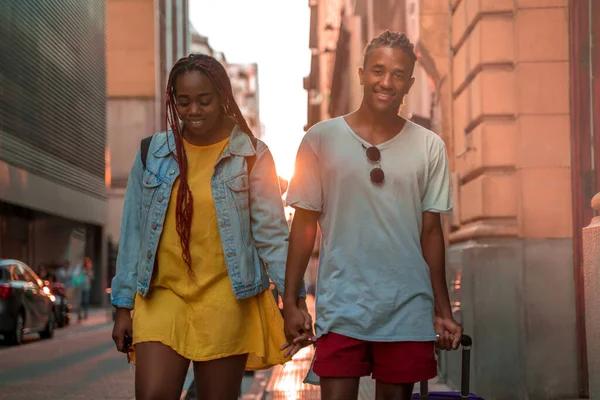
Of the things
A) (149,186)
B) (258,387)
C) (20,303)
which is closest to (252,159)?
(149,186)

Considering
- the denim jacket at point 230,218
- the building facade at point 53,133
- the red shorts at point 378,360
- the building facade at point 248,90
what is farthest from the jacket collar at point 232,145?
the building facade at point 248,90

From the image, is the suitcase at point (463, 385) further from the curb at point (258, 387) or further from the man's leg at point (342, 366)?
the curb at point (258, 387)

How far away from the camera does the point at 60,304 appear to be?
24281 millimetres

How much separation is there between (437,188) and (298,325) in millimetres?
696

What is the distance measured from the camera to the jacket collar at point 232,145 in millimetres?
4188

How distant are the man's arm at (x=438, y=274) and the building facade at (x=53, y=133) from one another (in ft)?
76.7

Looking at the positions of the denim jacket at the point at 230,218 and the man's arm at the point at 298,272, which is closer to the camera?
the man's arm at the point at 298,272

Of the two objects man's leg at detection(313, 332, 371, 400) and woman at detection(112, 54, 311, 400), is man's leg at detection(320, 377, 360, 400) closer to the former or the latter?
man's leg at detection(313, 332, 371, 400)

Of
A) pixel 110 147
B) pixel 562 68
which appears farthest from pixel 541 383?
pixel 110 147

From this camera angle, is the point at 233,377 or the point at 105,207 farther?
the point at 105,207

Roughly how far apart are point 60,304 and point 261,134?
139m

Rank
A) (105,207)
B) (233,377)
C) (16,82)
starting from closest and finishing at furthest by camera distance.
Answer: (233,377) < (16,82) < (105,207)

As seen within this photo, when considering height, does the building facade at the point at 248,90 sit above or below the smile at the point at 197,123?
above

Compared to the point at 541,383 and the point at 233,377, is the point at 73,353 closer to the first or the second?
the point at 541,383
